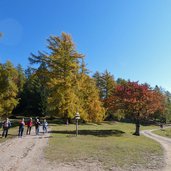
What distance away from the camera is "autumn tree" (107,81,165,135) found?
38344 mm

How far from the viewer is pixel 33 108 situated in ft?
242

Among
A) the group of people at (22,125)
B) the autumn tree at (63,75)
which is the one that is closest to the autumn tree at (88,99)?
the autumn tree at (63,75)

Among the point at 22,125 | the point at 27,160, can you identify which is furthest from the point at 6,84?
the point at 27,160

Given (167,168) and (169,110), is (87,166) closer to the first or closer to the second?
(167,168)

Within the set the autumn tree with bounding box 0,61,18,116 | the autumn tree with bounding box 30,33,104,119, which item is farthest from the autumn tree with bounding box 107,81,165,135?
the autumn tree with bounding box 0,61,18,116

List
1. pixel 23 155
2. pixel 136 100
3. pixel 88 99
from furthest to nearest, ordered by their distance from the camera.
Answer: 1. pixel 88 99
2. pixel 136 100
3. pixel 23 155

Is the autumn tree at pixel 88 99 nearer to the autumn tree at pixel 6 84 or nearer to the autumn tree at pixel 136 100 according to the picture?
the autumn tree at pixel 136 100

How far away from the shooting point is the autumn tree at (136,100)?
3834 cm

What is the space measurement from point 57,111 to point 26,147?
69.8 feet

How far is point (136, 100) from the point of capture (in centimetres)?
3831

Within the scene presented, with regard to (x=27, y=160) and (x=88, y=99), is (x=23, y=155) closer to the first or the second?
(x=27, y=160)

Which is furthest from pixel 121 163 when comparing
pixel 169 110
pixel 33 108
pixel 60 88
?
pixel 169 110

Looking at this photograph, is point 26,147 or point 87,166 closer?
point 87,166

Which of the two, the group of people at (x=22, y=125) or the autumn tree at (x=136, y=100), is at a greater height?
the autumn tree at (x=136, y=100)
